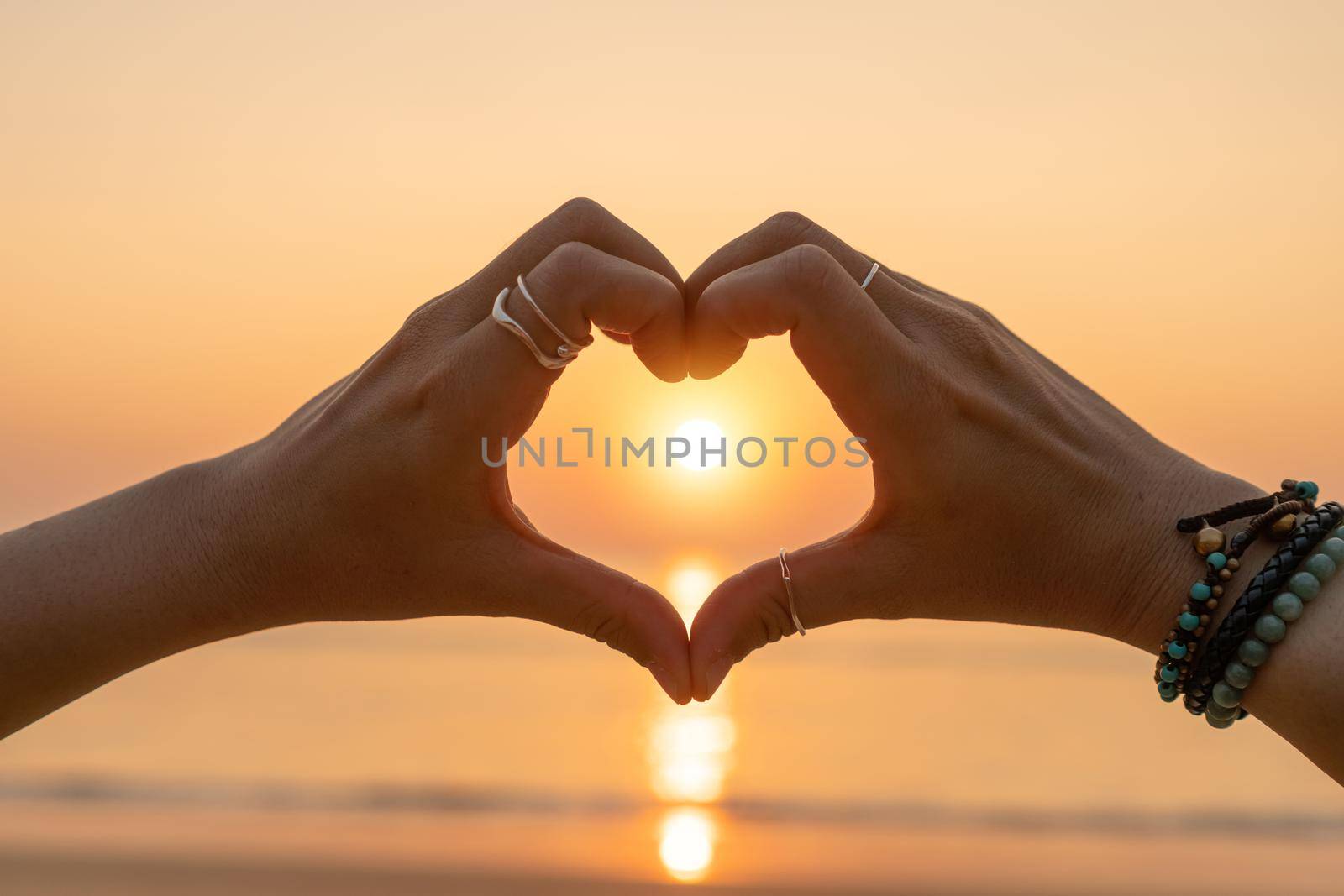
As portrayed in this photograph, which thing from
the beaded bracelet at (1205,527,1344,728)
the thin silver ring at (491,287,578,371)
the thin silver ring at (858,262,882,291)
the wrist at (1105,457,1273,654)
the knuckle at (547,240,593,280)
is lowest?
the beaded bracelet at (1205,527,1344,728)

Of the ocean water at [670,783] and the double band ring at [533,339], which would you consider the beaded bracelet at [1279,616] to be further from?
the ocean water at [670,783]

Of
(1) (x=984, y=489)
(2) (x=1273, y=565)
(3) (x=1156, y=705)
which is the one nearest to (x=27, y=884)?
(1) (x=984, y=489)

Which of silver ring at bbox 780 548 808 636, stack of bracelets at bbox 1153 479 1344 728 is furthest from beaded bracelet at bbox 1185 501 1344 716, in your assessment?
silver ring at bbox 780 548 808 636

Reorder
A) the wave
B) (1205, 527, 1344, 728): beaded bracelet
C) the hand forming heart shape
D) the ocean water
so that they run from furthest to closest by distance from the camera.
Result: the wave < the ocean water < the hand forming heart shape < (1205, 527, 1344, 728): beaded bracelet

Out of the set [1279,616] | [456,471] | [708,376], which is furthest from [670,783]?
[1279,616]

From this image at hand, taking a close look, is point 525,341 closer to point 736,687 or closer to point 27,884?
point 27,884

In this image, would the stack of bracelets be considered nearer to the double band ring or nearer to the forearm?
the double band ring

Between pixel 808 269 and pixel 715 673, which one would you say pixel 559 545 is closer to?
pixel 715 673
